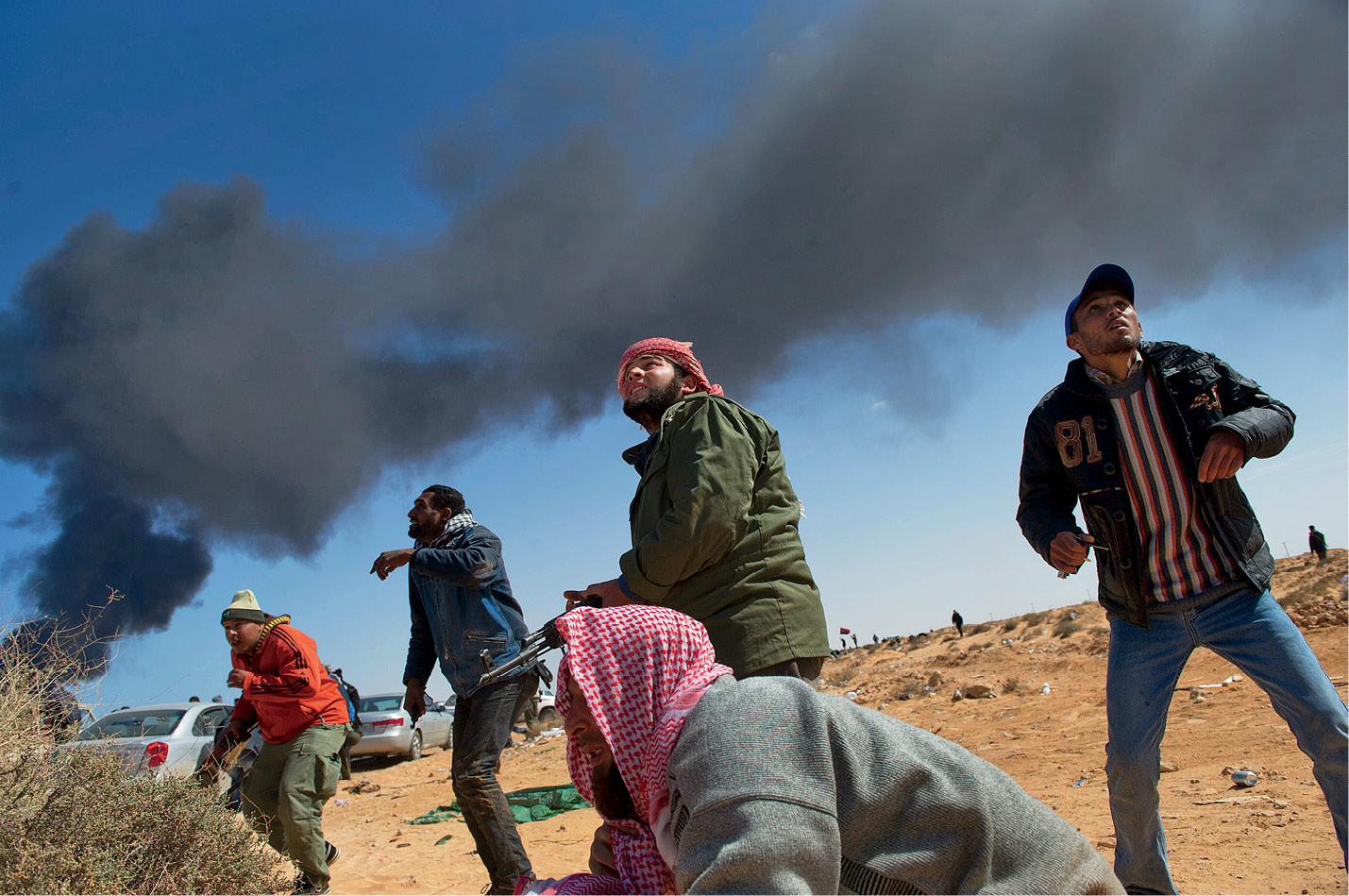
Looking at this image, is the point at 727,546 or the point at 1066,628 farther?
the point at 1066,628

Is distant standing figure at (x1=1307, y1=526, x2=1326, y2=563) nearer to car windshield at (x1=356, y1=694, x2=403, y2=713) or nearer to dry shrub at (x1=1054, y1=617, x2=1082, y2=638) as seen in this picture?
dry shrub at (x1=1054, y1=617, x2=1082, y2=638)

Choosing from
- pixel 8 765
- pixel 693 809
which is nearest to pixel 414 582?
pixel 8 765

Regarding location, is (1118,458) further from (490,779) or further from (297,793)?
(297,793)

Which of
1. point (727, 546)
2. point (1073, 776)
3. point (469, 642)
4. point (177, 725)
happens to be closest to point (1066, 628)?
point (1073, 776)

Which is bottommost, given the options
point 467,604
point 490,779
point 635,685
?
point 490,779

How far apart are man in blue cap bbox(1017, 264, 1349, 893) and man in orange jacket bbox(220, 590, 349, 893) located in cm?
400

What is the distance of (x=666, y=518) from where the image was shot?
2.61 metres

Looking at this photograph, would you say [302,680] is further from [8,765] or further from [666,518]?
[666,518]

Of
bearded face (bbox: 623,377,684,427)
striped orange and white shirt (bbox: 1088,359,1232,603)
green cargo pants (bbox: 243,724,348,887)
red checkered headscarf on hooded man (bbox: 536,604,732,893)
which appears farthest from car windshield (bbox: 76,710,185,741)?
striped orange and white shirt (bbox: 1088,359,1232,603)

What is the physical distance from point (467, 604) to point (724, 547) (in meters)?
2.30

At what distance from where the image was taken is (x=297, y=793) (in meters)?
4.41

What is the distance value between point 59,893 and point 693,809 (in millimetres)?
3267

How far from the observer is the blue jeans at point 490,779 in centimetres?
391

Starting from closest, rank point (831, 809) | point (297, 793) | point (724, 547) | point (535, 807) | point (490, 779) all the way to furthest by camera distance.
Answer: point (831, 809)
point (724, 547)
point (490, 779)
point (297, 793)
point (535, 807)
